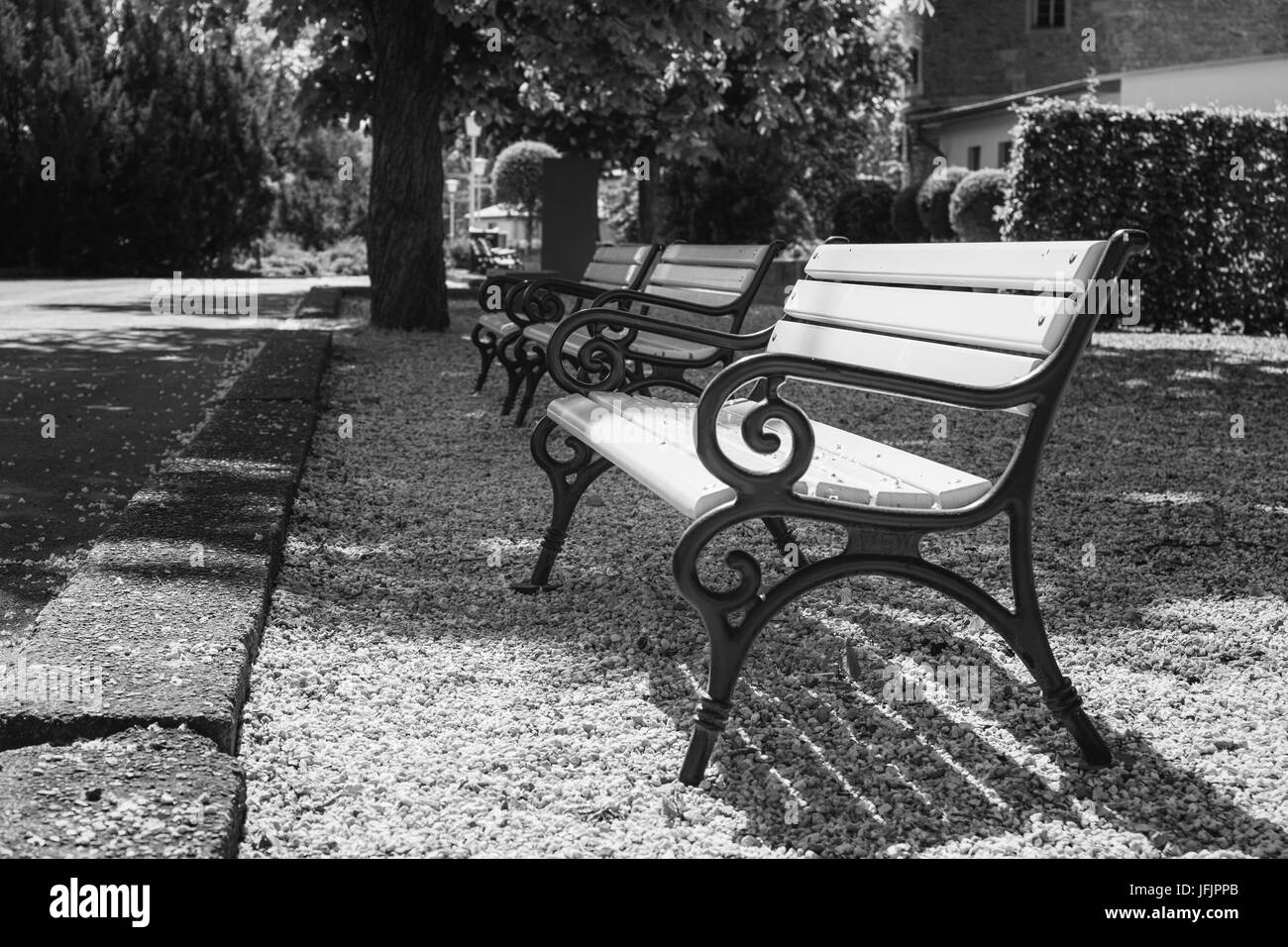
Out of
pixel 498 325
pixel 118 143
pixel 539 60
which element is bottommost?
pixel 498 325

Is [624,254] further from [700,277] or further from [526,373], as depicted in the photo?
[700,277]

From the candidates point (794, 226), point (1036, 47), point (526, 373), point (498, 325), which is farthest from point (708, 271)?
point (1036, 47)

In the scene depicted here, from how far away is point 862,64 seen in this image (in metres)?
30.1

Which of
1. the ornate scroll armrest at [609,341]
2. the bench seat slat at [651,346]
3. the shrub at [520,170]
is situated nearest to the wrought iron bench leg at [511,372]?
the bench seat slat at [651,346]

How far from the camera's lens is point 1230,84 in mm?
22922

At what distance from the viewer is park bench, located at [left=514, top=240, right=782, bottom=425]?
16.5ft

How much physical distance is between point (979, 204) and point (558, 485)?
14.3 metres

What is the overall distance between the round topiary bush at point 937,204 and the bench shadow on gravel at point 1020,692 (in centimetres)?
1715

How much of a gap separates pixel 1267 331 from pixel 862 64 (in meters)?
16.7

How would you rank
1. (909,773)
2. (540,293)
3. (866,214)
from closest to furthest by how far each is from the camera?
(909,773) → (540,293) → (866,214)

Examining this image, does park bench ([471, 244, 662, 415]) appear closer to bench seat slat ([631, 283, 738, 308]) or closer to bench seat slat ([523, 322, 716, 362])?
bench seat slat ([523, 322, 716, 362])

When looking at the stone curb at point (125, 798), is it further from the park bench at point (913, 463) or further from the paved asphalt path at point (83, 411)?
the paved asphalt path at point (83, 411)

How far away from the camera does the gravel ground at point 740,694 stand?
2684 mm

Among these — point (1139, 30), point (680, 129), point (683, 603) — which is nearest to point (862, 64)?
point (1139, 30)
